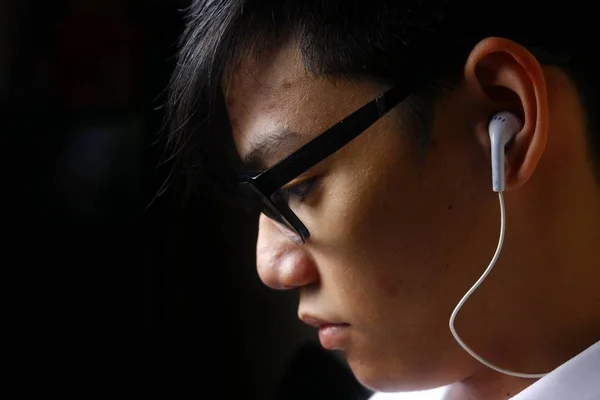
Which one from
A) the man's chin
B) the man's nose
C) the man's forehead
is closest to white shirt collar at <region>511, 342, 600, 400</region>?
the man's chin

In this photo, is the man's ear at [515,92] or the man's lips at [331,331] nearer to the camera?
the man's ear at [515,92]

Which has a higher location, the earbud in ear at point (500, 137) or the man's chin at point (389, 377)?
the earbud in ear at point (500, 137)

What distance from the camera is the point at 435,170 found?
684mm

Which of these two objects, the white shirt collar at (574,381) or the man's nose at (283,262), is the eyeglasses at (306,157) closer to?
the man's nose at (283,262)

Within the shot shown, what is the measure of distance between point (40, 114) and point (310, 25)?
22.2 inches

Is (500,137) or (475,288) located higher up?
(500,137)

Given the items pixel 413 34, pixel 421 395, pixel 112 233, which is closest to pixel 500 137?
pixel 413 34

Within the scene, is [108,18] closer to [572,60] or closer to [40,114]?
[40,114]

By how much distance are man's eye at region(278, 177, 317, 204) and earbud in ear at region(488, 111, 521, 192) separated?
18cm

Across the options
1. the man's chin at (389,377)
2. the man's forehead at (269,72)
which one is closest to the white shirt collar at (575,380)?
the man's chin at (389,377)

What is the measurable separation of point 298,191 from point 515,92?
24 cm

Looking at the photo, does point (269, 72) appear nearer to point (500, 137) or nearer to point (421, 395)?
point (500, 137)

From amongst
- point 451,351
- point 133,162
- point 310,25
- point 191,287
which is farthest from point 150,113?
point 451,351

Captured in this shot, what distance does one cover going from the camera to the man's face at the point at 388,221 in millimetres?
686
